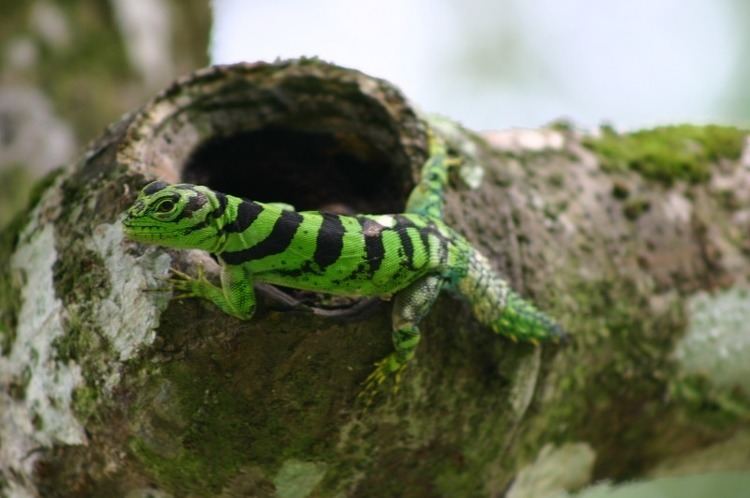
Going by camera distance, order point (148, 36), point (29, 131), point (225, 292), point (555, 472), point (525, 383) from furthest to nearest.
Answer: point (148, 36) < point (29, 131) < point (555, 472) < point (525, 383) < point (225, 292)

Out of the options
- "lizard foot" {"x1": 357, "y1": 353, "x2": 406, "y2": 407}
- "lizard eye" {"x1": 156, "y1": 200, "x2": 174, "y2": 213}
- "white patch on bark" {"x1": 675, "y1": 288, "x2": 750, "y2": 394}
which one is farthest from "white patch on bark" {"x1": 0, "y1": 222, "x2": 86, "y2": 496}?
"white patch on bark" {"x1": 675, "y1": 288, "x2": 750, "y2": 394}

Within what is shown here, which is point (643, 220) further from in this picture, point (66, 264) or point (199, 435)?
point (66, 264)

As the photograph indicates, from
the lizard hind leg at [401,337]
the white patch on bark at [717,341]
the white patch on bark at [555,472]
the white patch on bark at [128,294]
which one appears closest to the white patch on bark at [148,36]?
the white patch on bark at [128,294]

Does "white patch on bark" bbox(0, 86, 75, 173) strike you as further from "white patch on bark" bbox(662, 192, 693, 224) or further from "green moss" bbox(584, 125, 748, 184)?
"white patch on bark" bbox(662, 192, 693, 224)

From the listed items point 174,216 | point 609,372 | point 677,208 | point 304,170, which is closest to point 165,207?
point 174,216

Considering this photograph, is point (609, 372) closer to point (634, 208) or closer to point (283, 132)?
point (634, 208)

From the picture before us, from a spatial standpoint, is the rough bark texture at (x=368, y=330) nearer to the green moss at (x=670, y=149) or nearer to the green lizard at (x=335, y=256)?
the green moss at (x=670, y=149)
